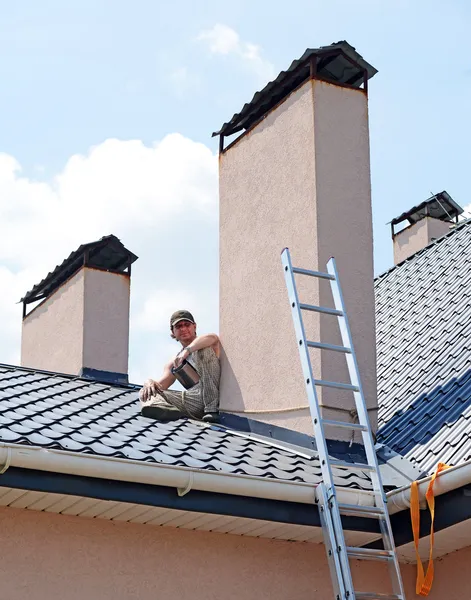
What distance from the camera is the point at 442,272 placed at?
10.0 m

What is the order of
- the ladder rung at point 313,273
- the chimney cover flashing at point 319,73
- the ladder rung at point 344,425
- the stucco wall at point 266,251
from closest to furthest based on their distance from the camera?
the ladder rung at point 344,425
the ladder rung at point 313,273
the stucco wall at point 266,251
the chimney cover flashing at point 319,73

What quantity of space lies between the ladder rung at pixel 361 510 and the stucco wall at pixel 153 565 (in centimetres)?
53

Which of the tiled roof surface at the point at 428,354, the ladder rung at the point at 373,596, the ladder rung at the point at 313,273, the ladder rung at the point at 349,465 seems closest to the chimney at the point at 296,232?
the ladder rung at the point at 313,273

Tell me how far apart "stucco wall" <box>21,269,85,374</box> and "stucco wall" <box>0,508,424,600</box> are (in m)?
4.40

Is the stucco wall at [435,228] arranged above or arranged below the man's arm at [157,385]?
above

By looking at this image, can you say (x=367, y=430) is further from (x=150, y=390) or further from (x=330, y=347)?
(x=150, y=390)

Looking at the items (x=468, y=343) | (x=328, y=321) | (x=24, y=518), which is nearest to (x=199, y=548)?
(x=24, y=518)

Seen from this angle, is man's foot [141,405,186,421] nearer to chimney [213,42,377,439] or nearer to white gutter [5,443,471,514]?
chimney [213,42,377,439]

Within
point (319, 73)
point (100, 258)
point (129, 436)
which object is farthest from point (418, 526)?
point (100, 258)

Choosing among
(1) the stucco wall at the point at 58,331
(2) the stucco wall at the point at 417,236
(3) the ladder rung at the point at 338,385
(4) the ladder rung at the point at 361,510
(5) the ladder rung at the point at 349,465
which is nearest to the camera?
(4) the ladder rung at the point at 361,510

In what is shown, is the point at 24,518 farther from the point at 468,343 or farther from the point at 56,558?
the point at 468,343

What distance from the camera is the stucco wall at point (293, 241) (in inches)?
287

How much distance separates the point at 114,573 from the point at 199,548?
54cm

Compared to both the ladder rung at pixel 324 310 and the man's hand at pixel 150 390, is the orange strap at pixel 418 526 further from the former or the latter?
the man's hand at pixel 150 390
